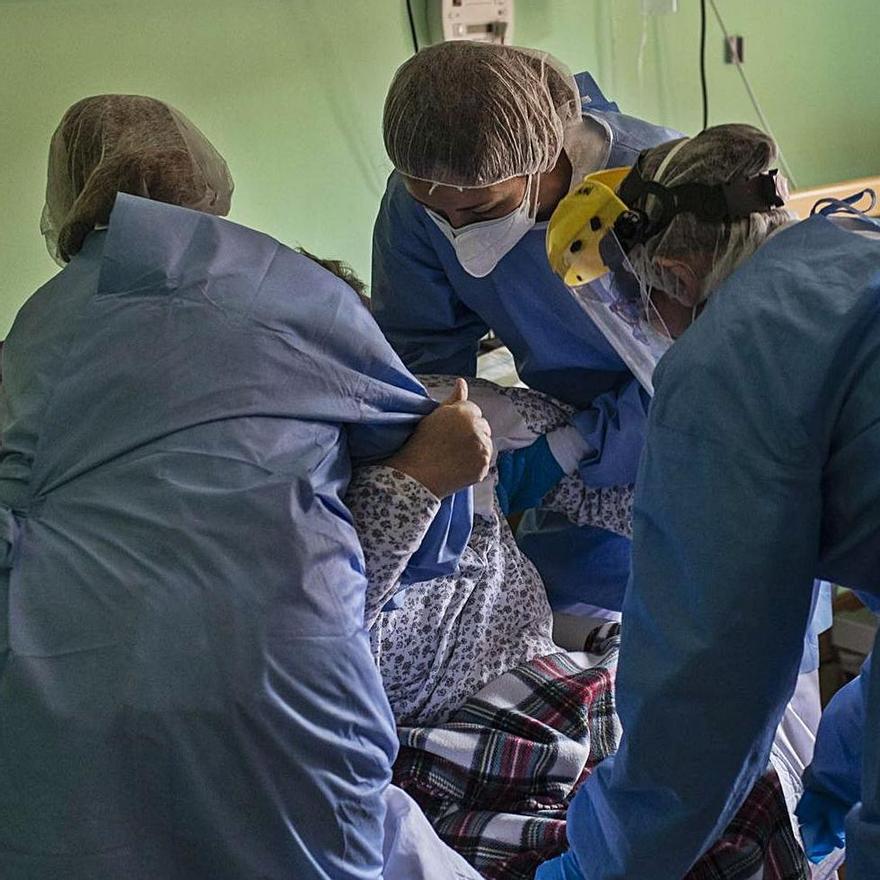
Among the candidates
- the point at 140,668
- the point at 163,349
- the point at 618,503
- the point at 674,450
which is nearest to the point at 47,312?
the point at 163,349

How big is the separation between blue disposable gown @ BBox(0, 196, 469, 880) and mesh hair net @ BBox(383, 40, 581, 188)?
0.93 feet

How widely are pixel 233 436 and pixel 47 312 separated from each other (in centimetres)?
27

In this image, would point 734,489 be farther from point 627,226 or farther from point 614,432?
point 614,432

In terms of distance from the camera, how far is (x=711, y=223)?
1.05m

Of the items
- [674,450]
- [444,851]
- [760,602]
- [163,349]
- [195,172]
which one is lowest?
[444,851]

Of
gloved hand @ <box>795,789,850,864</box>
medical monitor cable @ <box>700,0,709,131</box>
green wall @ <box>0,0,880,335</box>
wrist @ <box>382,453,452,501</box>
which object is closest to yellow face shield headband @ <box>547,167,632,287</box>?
wrist @ <box>382,453,452,501</box>

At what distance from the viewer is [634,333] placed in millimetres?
1326

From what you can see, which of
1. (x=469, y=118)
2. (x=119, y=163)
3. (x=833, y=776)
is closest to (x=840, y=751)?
(x=833, y=776)

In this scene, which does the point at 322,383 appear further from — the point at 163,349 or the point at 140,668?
the point at 140,668

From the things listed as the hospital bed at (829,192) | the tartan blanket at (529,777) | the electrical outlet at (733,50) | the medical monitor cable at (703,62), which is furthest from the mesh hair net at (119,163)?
the electrical outlet at (733,50)

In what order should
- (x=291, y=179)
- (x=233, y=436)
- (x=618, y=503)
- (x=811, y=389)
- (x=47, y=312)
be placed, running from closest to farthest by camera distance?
(x=811, y=389), (x=233, y=436), (x=47, y=312), (x=618, y=503), (x=291, y=179)

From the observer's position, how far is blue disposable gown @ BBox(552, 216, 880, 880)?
2.99 feet

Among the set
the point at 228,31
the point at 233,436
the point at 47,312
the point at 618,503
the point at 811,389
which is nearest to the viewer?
the point at 811,389

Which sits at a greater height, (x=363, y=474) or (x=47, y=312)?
(x=47, y=312)
